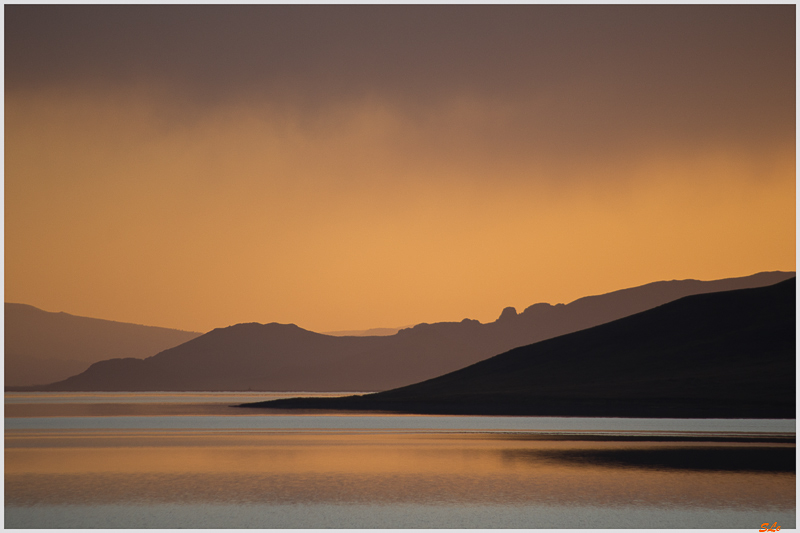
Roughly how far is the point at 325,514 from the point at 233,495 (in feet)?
15.6

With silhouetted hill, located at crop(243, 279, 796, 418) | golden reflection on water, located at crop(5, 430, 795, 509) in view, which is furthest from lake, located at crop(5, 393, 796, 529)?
silhouetted hill, located at crop(243, 279, 796, 418)

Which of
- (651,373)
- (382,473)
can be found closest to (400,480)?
(382,473)

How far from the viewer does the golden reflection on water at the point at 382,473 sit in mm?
29078

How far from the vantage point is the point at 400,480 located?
108 ft

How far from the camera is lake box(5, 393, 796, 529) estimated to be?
2550cm

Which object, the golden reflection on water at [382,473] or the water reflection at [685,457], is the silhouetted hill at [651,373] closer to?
the water reflection at [685,457]

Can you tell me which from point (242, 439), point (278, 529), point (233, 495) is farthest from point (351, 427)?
point (278, 529)

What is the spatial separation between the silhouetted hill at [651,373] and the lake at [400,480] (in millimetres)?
34865

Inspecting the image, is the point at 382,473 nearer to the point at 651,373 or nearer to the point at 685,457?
the point at 685,457

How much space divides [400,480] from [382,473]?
225 centimetres

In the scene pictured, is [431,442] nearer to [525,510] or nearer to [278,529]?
[525,510]

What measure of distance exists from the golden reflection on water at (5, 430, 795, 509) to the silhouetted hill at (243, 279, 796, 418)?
4177 centimetres

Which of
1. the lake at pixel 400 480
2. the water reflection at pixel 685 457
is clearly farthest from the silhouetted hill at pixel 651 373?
the water reflection at pixel 685 457

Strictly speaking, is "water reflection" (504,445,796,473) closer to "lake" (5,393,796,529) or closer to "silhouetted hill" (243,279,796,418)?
"lake" (5,393,796,529)
